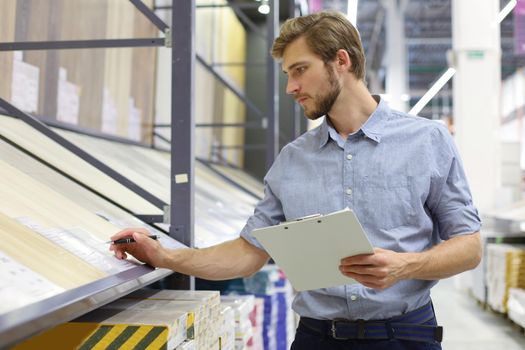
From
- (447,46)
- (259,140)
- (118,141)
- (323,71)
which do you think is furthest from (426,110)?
(323,71)

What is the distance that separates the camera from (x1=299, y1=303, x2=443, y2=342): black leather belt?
1.95 metres

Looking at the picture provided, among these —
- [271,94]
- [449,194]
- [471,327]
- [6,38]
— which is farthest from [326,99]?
[471,327]

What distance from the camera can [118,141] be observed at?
4754 mm

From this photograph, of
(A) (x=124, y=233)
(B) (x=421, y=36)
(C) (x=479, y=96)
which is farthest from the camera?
(B) (x=421, y=36)

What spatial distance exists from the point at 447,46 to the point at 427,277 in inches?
935

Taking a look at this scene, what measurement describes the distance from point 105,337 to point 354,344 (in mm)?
787

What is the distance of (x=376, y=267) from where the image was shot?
1702 mm

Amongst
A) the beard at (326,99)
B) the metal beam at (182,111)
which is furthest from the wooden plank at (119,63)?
the beard at (326,99)

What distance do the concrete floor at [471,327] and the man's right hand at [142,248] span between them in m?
4.99

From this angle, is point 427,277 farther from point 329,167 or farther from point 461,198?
point 329,167

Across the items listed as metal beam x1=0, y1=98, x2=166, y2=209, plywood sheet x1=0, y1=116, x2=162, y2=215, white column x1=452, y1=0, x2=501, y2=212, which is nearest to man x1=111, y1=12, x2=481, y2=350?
metal beam x1=0, y1=98, x2=166, y2=209

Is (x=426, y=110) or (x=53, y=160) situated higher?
(x=426, y=110)

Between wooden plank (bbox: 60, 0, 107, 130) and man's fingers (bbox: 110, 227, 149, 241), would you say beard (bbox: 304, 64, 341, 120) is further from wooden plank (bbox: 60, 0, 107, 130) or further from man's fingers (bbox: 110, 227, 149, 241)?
wooden plank (bbox: 60, 0, 107, 130)

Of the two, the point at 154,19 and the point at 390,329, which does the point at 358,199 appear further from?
the point at 154,19
